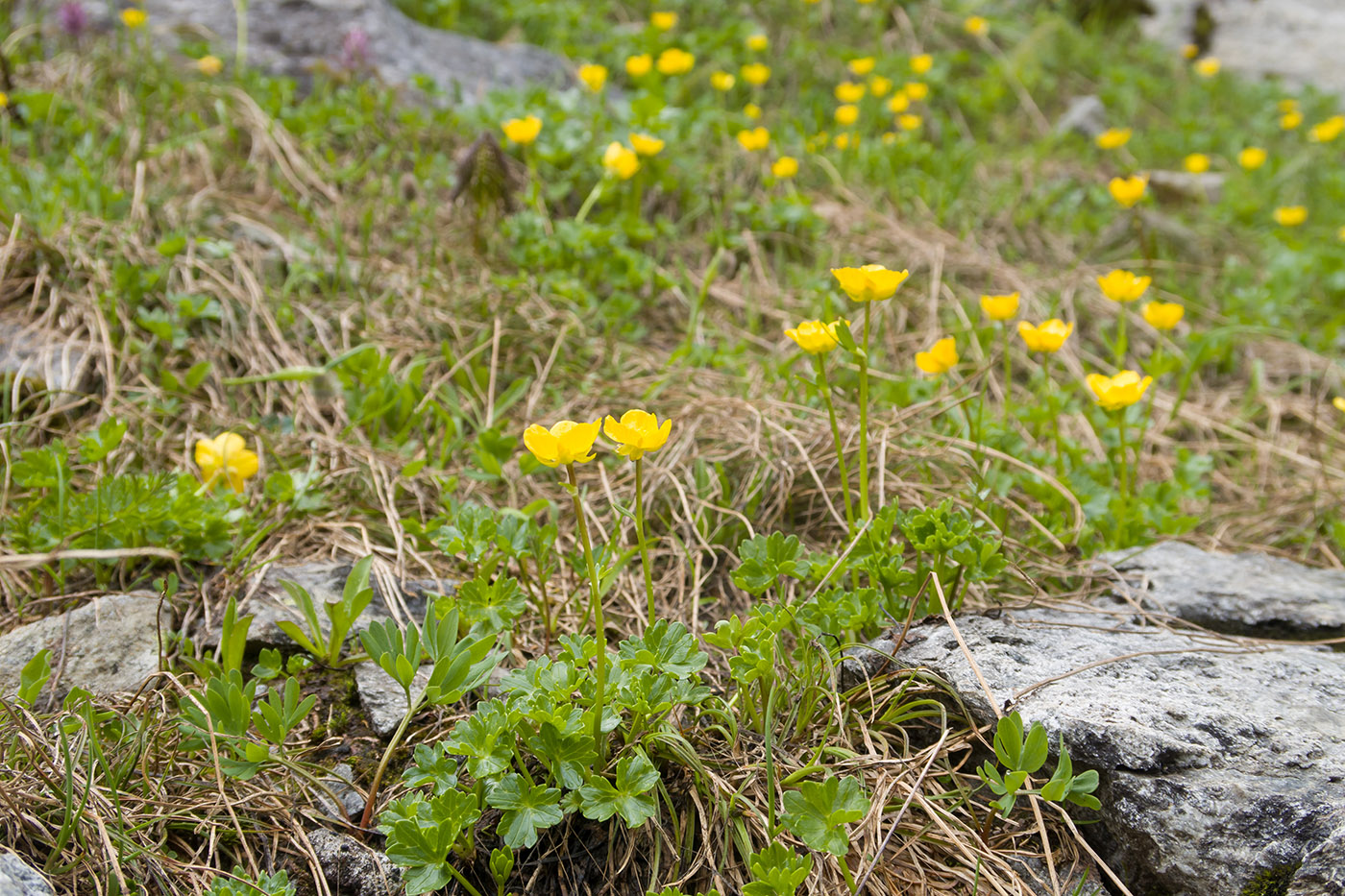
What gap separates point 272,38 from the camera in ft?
14.1

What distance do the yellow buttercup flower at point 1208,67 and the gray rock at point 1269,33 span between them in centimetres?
42

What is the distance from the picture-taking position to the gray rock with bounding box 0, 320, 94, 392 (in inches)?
94.7

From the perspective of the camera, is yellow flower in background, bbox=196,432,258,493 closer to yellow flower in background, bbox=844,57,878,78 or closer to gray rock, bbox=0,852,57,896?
gray rock, bbox=0,852,57,896

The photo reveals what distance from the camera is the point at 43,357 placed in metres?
Answer: 2.45

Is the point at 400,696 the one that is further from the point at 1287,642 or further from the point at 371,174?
the point at 371,174

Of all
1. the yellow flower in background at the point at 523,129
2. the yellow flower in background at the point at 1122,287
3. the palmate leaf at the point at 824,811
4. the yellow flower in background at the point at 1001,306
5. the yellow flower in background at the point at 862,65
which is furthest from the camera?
the yellow flower in background at the point at 862,65

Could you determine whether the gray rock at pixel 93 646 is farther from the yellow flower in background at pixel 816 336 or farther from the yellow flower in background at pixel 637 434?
the yellow flower in background at pixel 816 336

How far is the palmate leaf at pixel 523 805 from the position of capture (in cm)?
136

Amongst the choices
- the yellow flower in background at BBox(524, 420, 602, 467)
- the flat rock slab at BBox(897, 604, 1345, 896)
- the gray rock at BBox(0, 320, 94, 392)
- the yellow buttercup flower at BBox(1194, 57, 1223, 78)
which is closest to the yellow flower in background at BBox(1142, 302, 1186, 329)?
the flat rock slab at BBox(897, 604, 1345, 896)

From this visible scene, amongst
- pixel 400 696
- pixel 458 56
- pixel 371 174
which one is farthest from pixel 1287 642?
pixel 458 56

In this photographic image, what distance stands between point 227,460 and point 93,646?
0.51 m

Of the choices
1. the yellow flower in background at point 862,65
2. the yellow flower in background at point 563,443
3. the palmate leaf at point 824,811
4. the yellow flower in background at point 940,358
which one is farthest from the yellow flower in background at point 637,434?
the yellow flower in background at point 862,65

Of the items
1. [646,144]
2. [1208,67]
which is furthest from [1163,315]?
[1208,67]

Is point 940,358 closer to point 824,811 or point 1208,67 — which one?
point 824,811
